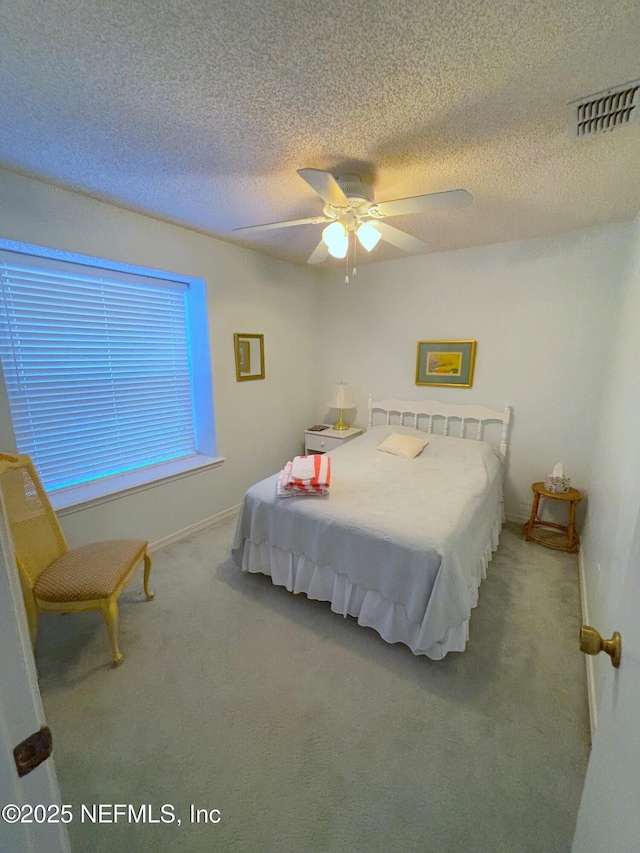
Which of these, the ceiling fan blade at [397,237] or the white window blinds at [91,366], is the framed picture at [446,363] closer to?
the ceiling fan blade at [397,237]

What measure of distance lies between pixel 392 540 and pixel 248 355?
88.2 inches

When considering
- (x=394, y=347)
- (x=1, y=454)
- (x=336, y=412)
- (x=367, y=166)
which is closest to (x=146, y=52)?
(x=367, y=166)

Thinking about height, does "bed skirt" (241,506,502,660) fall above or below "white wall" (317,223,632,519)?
below

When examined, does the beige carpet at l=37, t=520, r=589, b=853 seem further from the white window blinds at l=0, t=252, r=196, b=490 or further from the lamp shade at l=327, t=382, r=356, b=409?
the lamp shade at l=327, t=382, r=356, b=409

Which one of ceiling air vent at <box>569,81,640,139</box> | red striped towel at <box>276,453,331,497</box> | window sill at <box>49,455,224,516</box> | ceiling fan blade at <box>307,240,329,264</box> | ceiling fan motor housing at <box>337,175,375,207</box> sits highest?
ceiling air vent at <box>569,81,640,139</box>

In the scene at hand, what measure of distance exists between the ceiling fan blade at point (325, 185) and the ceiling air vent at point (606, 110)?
909mm

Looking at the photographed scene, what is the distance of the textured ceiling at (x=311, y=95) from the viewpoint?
38.7 inches

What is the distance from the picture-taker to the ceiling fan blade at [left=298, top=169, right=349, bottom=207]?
1.36 metres

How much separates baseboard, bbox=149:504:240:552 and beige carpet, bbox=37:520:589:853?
2.06 ft

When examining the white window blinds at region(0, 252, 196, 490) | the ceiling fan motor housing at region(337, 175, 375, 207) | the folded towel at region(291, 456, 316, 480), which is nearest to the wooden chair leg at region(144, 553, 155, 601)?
the white window blinds at region(0, 252, 196, 490)

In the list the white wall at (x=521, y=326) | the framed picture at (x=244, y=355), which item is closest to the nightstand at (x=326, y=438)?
the white wall at (x=521, y=326)

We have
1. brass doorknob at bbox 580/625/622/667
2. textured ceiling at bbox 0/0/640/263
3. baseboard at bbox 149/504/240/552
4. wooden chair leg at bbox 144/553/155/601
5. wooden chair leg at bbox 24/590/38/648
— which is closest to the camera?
brass doorknob at bbox 580/625/622/667

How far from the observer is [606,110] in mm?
1297

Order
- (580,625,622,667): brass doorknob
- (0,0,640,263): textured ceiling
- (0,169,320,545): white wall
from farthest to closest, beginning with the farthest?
(0,169,320,545): white wall → (0,0,640,263): textured ceiling → (580,625,622,667): brass doorknob
